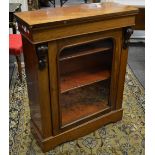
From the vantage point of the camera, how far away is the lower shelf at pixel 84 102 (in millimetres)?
1872

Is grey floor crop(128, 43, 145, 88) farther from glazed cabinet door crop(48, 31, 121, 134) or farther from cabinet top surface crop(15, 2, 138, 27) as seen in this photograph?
cabinet top surface crop(15, 2, 138, 27)

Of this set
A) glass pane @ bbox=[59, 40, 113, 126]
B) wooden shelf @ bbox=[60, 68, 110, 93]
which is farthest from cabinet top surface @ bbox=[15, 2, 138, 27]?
wooden shelf @ bbox=[60, 68, 110, 93]

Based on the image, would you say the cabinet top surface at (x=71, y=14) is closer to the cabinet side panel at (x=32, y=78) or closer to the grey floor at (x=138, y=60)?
the cabinet side panel at (x=32, y=78)

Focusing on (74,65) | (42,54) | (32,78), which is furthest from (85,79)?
(42,54)

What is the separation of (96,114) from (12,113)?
0.81 meters

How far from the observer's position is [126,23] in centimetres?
161

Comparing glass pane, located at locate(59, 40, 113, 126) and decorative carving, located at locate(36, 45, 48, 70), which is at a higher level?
decorative carving, located at locate(36, 45, 48, 70)

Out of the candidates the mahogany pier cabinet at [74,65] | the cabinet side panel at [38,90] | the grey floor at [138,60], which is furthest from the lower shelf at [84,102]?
the grey floor at [138,60]

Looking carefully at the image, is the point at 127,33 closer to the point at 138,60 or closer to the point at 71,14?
the point at 71,14

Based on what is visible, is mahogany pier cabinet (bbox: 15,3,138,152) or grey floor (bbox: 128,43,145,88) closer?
mahogany pier cabinet (bbox: 15,3,138,152)

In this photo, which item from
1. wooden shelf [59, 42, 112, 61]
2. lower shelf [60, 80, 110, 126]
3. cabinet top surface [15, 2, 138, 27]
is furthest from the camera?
lower shelf [60, 80, 110, 126]

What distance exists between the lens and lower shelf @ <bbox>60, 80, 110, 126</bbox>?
1.87 meters

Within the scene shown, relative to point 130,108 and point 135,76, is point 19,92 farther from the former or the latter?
point 135,76
